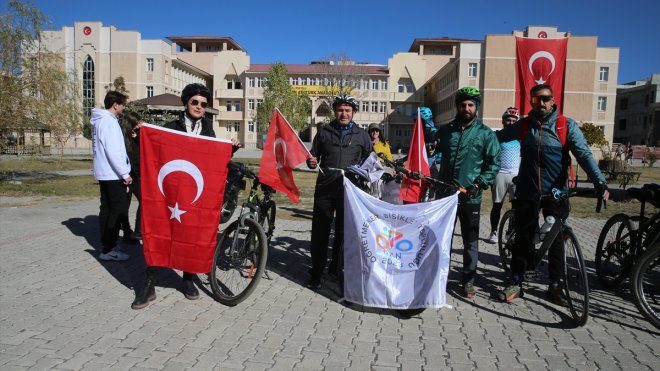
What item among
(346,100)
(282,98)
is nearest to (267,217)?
(346,100)

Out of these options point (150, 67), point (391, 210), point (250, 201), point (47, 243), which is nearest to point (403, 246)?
point (391, 210)

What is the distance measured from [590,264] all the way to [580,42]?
6140 centimetres

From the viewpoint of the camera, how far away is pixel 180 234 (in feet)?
14.9

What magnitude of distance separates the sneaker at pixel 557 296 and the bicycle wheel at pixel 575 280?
35cm

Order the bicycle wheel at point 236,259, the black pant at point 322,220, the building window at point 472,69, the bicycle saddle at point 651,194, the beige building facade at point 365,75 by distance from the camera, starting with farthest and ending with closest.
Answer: the building window at point 472,69 < the beige building facade at point 365,75 < the black pant at point 322,220 < the bicycle saddle at point 651,194 < the bicycle wheel at point 236,259

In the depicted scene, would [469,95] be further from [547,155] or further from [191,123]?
[191,123]

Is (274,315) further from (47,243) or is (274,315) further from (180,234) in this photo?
(47,243)

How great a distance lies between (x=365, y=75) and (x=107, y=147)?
75416mm

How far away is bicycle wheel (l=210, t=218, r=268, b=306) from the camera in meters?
4.61

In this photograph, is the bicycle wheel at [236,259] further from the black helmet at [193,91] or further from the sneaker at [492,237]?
the sneaker at [492,237]

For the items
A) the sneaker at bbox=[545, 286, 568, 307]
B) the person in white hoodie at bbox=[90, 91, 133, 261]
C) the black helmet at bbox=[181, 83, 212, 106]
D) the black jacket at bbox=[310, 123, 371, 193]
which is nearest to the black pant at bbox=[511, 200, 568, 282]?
the sneaker at bbox=[545, 286, 568, 307]

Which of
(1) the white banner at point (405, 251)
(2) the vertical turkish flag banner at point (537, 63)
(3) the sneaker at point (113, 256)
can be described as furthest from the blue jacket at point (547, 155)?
(2) the vertical turkish flag banner at point (537, 63)

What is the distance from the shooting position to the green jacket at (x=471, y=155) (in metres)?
4.84

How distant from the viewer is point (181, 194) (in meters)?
4.50
